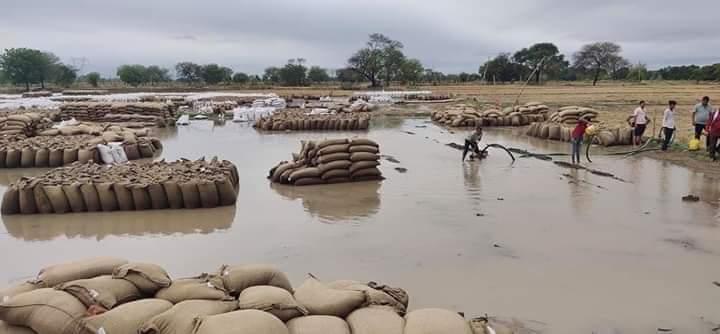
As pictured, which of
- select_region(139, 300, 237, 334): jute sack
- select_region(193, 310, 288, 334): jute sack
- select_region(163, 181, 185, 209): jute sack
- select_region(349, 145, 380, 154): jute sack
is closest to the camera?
select_region(193, 310, 288, 334): jute sack

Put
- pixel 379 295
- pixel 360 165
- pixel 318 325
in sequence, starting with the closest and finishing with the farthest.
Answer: pixel 318 325 → pixel 379 295 → pixel 360 165

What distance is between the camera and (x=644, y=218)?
757 centimetres

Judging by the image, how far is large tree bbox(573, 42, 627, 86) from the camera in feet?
279

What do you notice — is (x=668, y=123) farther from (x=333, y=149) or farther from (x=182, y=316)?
(x=182, y=316)

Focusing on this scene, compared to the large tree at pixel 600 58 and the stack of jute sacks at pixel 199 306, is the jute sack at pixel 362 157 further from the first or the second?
the large tree at pixel 600 58

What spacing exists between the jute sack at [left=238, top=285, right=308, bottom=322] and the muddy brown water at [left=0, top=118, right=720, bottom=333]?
5.59 ft

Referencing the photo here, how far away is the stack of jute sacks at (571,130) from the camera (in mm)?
14633

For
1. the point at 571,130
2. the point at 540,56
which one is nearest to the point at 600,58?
the point at 540,56

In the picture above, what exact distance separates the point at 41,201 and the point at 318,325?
631 centimetres

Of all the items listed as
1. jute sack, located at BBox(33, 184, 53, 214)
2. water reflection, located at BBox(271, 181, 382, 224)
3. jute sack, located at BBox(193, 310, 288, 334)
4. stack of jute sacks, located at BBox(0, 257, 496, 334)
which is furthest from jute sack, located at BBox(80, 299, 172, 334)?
jute sack, located at BBox(33, 184, 53, 214)

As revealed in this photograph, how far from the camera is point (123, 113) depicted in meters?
24.5

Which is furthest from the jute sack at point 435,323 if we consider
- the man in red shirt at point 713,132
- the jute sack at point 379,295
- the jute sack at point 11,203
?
the man in red shirt at point 713,132

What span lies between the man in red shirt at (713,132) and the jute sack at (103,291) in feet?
37.7

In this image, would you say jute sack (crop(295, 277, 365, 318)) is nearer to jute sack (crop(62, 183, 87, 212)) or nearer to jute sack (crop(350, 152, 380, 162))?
jute sack (crop(62, 183, 87, 212))
